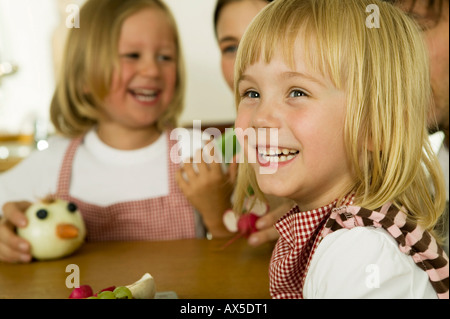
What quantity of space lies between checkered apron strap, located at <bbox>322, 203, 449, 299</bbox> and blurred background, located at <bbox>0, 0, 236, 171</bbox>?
24.5 inches

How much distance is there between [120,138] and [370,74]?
582mm

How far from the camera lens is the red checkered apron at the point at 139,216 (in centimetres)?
84

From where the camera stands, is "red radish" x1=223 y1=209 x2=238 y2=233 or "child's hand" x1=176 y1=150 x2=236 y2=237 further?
"child's hand" x1=176 y1=150 x2=236 y2=237

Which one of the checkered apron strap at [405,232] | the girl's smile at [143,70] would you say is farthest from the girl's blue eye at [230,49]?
the checkered apron strap at [405,232]

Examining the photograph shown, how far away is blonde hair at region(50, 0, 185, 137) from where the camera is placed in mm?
851

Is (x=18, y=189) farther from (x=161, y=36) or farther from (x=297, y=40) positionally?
(x=297, y=40)

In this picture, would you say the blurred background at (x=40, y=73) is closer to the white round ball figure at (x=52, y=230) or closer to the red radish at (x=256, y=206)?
the white round ball figure at (x=52, y=230)

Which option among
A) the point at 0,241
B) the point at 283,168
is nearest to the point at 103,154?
the point at 0,241

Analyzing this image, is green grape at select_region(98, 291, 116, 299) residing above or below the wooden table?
above

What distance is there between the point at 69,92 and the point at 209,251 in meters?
0.48

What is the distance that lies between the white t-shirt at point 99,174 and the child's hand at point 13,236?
18cm

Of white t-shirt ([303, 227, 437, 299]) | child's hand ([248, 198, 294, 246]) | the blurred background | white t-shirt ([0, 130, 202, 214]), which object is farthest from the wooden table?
the blurred background

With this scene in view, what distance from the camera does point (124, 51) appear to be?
2.75 ft

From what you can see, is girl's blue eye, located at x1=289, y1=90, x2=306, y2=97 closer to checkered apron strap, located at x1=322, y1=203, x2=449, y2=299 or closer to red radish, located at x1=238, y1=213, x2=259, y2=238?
checkered apron strap, located at x1=322, y1=203, x2=449, y2=299
